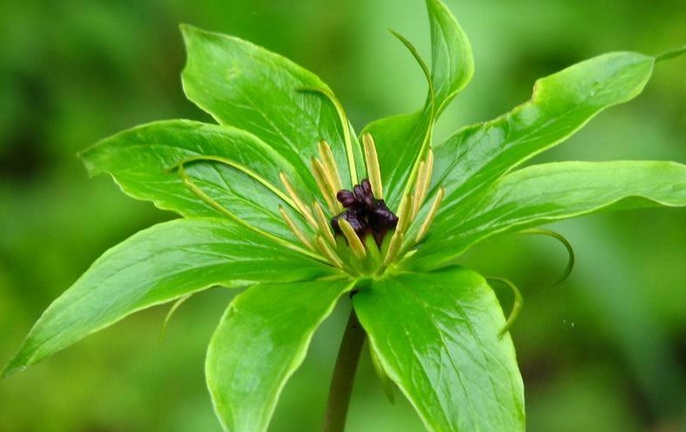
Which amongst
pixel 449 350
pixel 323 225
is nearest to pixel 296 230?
pixel 323 225

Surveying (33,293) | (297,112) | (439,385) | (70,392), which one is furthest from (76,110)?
(439,385)

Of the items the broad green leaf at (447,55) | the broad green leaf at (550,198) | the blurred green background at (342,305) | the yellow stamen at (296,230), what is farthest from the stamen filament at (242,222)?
the blurred green background at (342,305)

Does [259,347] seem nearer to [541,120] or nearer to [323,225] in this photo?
[323,225]

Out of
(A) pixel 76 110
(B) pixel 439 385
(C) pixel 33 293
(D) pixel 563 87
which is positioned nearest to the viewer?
(B) pixel 439 385

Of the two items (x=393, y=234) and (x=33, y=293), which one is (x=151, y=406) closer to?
(x=33, y=293)

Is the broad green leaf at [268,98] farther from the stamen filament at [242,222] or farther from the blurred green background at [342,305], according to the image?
the blurred green background at [342,305]

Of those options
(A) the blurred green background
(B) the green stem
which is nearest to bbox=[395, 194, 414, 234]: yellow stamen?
(B) the green stem
